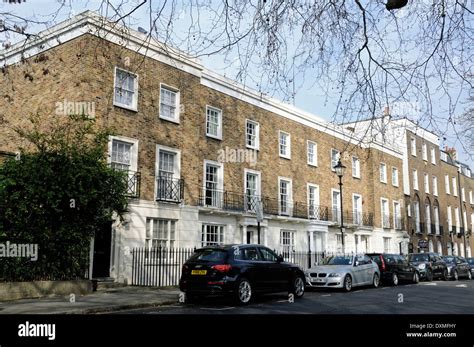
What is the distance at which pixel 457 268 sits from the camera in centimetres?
3088

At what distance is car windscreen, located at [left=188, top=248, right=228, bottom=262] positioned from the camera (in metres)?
13.1

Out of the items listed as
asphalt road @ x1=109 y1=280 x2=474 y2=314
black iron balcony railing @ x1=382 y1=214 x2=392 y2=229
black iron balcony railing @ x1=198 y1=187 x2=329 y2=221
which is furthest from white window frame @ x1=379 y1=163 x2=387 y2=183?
asphalt road @ x1=109 y1=280 x2=474 y2=314

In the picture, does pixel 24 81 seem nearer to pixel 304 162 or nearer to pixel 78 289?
pixel 78 289

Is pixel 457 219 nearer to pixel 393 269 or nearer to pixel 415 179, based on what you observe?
pixel 415 179

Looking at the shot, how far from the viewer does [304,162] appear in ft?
102

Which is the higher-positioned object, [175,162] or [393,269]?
[175,162]

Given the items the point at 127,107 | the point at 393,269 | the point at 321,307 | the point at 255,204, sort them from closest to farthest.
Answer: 1. the point at 321,307
2. the point at 127,107
3. the point at 393,269
4. the point at 255,204

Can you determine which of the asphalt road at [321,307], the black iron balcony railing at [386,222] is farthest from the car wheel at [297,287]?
the black iron balcony railing at [386,222]

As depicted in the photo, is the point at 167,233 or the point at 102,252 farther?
the point at 167,233

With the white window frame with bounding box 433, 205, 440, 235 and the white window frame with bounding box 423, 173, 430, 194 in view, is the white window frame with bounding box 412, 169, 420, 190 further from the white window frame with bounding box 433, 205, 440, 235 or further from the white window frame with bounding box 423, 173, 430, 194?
the white window frame with bounding box 433, 205, 440, 235

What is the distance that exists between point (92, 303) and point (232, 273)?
382 centimetres

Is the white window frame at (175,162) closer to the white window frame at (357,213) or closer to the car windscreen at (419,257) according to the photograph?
the car windscreen at (419,257)
